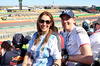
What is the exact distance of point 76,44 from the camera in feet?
7.11

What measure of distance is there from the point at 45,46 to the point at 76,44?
0.56 metres

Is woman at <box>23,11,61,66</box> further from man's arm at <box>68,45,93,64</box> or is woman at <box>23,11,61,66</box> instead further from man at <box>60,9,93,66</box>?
man's arm at <box>68,45,93,64</box>

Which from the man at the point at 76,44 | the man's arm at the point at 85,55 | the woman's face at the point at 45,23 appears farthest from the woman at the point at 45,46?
the man's arm at the point at 85,55

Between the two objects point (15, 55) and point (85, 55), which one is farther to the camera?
point (15, 55)

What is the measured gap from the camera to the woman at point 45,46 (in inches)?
86.2

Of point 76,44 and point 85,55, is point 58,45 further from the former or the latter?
point 85,55

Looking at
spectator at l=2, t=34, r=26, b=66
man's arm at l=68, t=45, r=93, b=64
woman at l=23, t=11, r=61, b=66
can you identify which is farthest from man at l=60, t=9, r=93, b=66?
spectator at l=2, t=34, r=26, b=66

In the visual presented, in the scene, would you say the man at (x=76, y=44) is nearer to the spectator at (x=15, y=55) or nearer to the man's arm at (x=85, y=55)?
the man's arm at (x=85, y=55)

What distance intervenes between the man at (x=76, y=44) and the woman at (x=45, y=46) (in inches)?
8.2

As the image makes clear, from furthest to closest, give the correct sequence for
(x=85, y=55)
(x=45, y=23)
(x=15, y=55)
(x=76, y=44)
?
(x=15, y=55) → (x=45, y=23) → (x=76, y=44) → (x=85, y=55)

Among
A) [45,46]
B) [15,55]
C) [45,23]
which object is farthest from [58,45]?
[15,55]

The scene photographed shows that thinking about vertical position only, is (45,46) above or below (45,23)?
below

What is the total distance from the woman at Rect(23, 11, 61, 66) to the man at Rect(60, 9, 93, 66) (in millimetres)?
208

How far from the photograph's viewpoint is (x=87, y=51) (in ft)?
6.09
